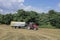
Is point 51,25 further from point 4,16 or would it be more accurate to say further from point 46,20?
point 4,16

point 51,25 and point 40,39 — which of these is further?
point 51,25

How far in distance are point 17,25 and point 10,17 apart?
22.7m

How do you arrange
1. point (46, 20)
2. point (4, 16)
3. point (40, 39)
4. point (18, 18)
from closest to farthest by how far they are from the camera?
point (40, 39) < point (46, 20) < point (18, 18) < point (4, 16)

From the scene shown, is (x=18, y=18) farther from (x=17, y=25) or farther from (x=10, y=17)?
(x=17, y=25)

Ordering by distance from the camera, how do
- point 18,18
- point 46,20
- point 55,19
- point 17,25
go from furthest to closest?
point 18,18 → point 46,20 → point 55,19 → point 17,25

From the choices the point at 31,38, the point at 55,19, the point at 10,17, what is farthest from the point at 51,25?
the point at 31,38

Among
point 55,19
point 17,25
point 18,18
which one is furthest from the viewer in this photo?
point 18,18

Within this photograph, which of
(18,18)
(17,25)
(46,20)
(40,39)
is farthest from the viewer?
(18,18)

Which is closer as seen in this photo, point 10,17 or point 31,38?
point 31,38

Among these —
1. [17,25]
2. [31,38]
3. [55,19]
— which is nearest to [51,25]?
[55,19]

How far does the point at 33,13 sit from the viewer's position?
237 feet

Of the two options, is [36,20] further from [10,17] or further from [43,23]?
[10,17]

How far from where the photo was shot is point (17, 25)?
55250mm

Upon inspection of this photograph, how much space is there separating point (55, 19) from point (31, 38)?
39806 mm
